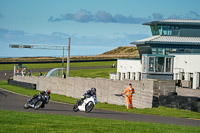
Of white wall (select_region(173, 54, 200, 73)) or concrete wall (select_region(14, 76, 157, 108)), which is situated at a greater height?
white wall (select_region(173, 54, 200, 73))

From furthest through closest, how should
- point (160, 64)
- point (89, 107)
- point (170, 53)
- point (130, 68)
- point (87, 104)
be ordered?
point (130, 68)
point (170, 53)
point (160, 64)
point (87, 104)
point (89, 107)

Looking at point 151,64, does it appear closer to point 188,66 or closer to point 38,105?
point 188,66

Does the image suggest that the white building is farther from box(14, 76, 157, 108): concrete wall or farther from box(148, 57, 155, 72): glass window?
box(14, 76, 157, 108): concrete wall

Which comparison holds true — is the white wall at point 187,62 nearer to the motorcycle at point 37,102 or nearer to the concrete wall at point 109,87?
the concrete wall at point 109,87

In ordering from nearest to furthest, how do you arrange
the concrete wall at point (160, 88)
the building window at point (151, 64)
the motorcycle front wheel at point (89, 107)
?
the motorcycle front wheel at point (89, 107), the concrete wall at point (160, 88), the building window at point (151, 64)

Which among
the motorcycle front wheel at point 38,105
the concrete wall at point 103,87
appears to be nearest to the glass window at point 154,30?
the concrete wall at point 103,87

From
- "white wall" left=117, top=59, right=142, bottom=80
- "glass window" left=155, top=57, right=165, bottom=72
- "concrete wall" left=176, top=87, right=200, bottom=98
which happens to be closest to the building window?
"glass window" left=155, top=57, right=165, bottom=72

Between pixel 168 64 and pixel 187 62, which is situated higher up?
pixel 187 62

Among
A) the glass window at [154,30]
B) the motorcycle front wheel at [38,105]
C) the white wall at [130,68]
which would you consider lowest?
the motorcycle front wheel at [38,105]

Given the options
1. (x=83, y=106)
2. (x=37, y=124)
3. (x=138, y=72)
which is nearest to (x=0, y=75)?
(x=138, y=72)

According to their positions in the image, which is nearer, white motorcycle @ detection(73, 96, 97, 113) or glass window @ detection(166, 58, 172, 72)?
white motorcycle @ detection(73, 96, 97, 113)

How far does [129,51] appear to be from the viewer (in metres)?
197

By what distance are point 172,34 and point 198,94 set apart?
3558 centimetres

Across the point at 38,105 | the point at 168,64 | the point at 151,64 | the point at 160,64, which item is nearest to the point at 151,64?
the point at 151,64
